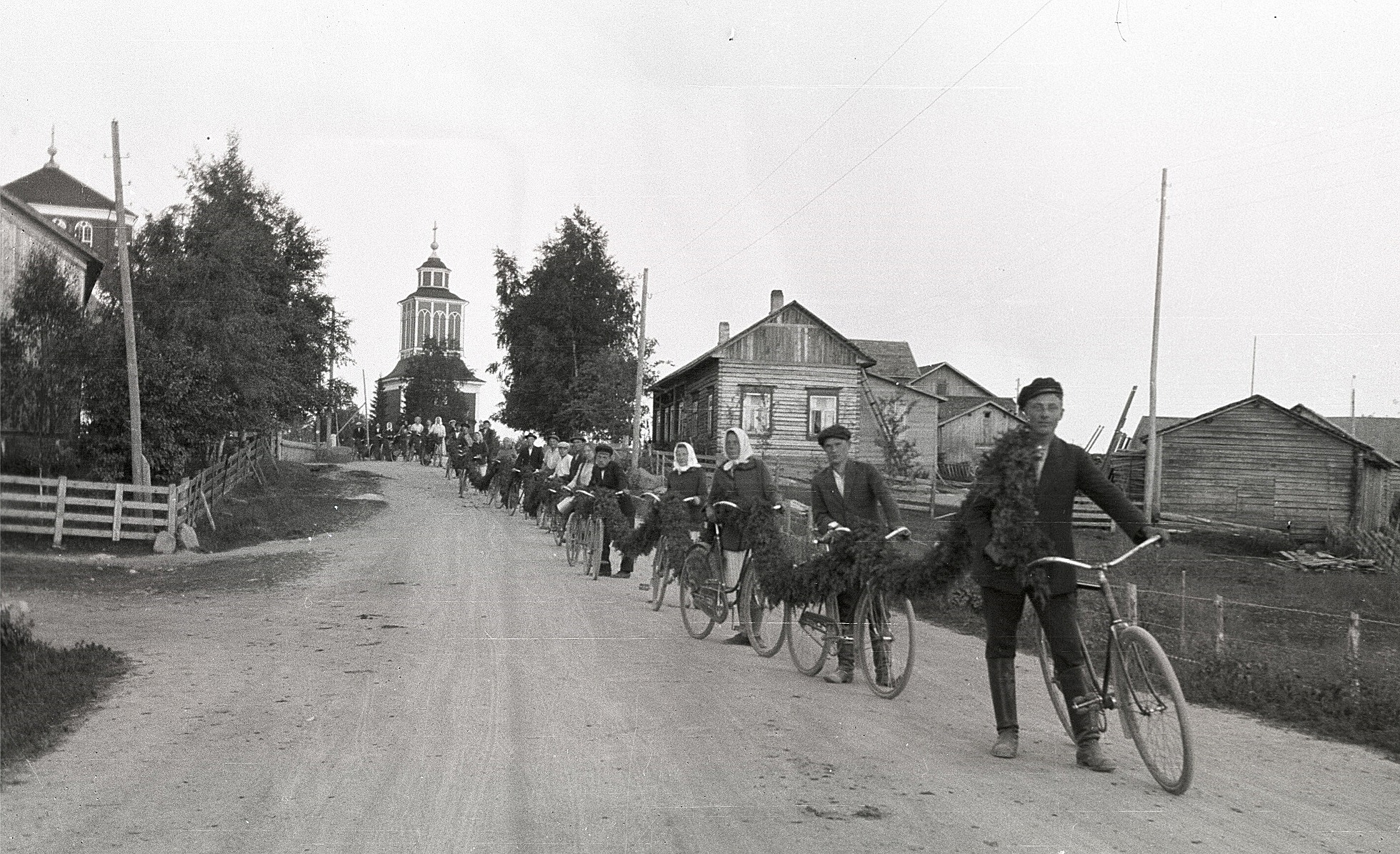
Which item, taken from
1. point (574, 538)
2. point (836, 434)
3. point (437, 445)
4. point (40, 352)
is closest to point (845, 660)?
point (836, 434)

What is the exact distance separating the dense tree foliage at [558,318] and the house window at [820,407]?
10.8 meters

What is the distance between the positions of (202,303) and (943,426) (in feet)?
137

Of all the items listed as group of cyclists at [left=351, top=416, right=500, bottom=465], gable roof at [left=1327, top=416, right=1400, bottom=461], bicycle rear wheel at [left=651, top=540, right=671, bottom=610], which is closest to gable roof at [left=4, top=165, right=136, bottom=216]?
bicycle rear wheel at [left=651, top=540, right=671, bottom=610]

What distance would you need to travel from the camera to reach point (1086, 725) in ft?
19.3

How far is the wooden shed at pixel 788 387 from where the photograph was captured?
46406mm

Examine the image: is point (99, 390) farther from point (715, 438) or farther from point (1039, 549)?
point (715, 438)

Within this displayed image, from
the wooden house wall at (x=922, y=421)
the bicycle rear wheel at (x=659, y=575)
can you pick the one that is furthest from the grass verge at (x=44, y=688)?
the wooden house wall at (x=922, y=421)

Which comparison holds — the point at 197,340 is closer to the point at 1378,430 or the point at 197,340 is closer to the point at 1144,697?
the point at 1144,697

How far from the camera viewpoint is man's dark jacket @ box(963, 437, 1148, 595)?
597 cm

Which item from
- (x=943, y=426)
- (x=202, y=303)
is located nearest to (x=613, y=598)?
(x=202, y=303)

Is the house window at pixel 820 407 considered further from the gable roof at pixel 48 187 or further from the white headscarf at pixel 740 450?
the white headscarf at pixel 740 450

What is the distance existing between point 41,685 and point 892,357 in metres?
63.3

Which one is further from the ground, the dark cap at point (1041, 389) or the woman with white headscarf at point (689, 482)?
the dark cap at point (1041, 389)

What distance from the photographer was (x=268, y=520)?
78.4ft
